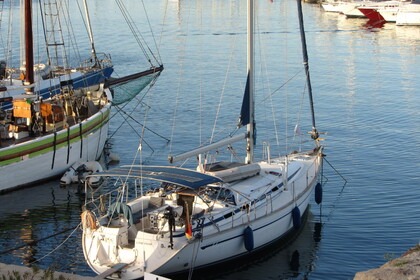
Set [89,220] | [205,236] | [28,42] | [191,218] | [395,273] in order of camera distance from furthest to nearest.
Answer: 1. [28,42]
2. [191,218]
3. [89,220]
4. [205,236]
5. [395,273]

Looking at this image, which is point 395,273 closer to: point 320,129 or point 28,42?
point 28,42

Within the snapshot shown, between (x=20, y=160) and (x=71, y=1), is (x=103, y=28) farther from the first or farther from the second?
(x=20, y=160)

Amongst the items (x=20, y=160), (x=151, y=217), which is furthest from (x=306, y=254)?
(x=20, y=160)

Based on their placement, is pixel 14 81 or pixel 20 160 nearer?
pixel 20 160

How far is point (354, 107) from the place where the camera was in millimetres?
55906

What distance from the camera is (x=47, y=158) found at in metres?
37.5

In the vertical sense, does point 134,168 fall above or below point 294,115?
above

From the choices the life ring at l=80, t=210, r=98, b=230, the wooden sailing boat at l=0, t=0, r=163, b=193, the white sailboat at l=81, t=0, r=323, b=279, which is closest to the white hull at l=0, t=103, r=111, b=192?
the wooden sailing boat at l=0, t=0, r=163, b=193

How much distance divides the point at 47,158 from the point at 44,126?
1562 millimetres

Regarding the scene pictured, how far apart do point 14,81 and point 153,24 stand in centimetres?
5726

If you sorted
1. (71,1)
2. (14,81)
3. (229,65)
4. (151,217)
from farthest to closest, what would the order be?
(71,1) < (229,65) < (14,81) < (151,217)

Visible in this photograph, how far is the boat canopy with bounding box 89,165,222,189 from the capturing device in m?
25.4

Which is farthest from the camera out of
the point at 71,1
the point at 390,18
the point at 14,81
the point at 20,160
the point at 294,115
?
the point at 71,1

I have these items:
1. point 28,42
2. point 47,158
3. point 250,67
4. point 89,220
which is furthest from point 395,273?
point 28,42
